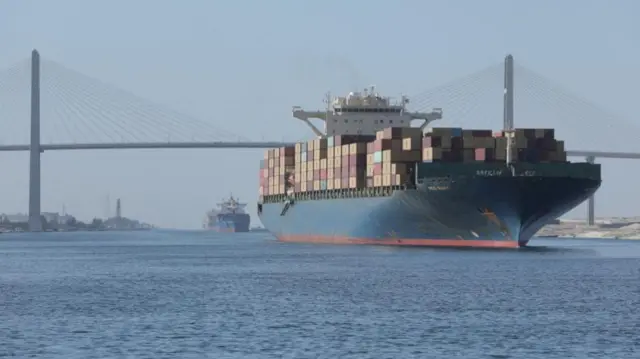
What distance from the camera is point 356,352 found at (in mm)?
41438

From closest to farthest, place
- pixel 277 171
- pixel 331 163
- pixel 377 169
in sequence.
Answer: pixel 377 169 < pixel 331 163 < pixel 277 171

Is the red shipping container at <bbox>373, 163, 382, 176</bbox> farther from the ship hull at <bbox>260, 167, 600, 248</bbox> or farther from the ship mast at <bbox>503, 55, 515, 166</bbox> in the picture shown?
the ship mast at <bbox>503, 55, 515, 166</bbox>

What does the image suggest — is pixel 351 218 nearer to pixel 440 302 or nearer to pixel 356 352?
pixel 440 302

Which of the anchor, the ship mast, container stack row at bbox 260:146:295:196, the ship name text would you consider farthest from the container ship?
the ship mast

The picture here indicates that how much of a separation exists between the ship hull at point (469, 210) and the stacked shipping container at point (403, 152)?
2.17 metres

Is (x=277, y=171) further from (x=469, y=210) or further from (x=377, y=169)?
(x=469, y=210)

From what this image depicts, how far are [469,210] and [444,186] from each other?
2.47 meters

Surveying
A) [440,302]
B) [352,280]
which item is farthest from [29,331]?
[352,280]

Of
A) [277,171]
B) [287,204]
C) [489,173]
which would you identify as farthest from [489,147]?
[277,171]

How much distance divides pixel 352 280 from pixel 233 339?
2516 centimetres

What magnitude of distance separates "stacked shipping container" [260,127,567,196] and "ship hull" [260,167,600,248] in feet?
7.12

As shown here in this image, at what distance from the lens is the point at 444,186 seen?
99.1m

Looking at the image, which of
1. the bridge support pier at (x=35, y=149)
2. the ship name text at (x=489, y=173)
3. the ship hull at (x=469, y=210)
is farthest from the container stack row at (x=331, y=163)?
the bridge support pier at (x=35, y=149)

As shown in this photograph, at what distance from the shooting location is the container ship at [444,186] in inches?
3873
